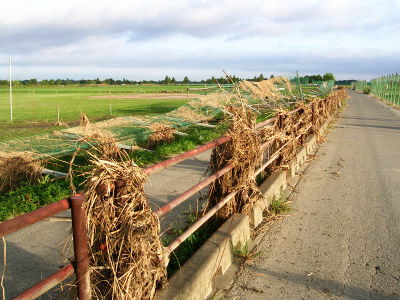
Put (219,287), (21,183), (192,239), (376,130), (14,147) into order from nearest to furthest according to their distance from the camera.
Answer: (219,287), (192,239), (21,183), (14,147), (376,130)

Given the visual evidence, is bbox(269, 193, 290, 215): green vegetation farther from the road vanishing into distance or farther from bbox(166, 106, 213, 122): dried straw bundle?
bbox(166, 106, 213, 122): dried straw bundle

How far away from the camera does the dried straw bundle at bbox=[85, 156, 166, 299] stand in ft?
7.76

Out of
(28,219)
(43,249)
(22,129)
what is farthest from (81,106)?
(28,219)

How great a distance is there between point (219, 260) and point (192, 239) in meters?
0.52

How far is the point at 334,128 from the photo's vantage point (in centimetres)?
1620

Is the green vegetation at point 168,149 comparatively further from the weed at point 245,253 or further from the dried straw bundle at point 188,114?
the weed at point 245,253

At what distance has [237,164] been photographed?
4.57 m

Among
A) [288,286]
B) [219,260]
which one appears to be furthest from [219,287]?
[288,286]

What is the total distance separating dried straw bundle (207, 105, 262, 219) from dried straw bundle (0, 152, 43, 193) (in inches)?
160

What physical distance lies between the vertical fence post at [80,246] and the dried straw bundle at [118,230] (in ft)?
0.39

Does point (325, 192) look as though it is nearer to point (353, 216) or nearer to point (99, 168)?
point (353, 216)

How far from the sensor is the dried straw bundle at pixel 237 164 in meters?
4.50

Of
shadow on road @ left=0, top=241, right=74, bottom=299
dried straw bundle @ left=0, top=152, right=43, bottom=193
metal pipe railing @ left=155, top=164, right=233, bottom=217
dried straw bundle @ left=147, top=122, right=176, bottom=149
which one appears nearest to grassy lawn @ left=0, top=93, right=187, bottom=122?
dried straw bundle @ left=147, top=122, right=176, bottom=149

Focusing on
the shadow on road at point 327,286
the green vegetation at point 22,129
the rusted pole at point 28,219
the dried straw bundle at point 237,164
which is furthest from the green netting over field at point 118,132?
the green vegetation at point 22,129
